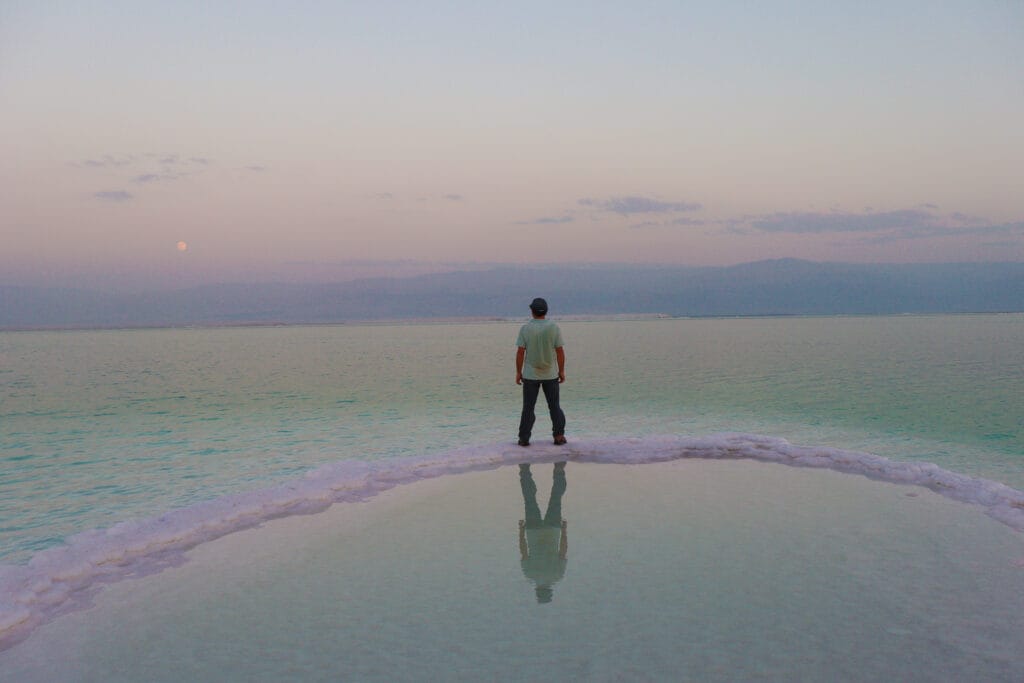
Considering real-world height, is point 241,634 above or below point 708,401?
above

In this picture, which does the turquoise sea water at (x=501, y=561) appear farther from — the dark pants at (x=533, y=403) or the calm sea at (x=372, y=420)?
the dark pants at (x=533, y=403)

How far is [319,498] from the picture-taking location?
955 centimetres

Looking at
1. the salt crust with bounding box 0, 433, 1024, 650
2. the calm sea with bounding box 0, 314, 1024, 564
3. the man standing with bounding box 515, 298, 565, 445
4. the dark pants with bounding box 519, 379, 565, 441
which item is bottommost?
→ the calm sea with bounding box 0, 314, 1024, 564

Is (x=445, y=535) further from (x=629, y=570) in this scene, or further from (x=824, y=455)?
(x=824, y=455)

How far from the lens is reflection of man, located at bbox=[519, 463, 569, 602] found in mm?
6355

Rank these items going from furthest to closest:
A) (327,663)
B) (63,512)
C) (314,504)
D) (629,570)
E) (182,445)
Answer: (182,445) → (63,512) → (314,504) → (629,570) → (327,663)

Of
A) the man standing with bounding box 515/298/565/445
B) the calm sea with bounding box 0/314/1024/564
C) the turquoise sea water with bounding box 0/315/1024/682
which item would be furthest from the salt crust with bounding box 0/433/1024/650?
the calm sea with bounding box 0/314/1024/564

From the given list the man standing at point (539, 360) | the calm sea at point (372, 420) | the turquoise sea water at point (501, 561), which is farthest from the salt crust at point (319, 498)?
the calm sea at point (372, 420)

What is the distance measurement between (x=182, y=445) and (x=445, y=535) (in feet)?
37.5

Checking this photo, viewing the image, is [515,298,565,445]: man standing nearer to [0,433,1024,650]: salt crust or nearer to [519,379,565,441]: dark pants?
[519,379,565,441]: dark pants

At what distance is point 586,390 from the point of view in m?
29.1

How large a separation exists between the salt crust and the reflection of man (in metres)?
2.19

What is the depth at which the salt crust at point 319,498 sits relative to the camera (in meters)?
6.38

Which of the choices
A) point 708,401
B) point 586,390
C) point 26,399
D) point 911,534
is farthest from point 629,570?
point 26,399
